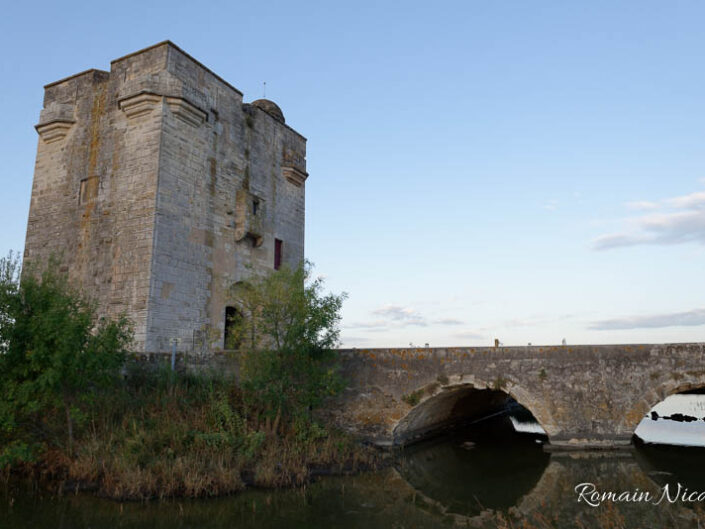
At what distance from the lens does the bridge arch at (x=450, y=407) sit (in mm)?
12289

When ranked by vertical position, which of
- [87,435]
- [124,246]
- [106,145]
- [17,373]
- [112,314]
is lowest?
[87,435]

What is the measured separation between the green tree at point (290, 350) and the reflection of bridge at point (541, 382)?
4.62 feet

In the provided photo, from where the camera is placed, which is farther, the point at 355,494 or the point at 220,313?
the point at 220,313

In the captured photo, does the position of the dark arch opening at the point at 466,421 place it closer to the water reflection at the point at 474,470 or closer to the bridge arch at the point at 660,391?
the water reflection at the point at 474,470

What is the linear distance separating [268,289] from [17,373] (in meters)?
5.19

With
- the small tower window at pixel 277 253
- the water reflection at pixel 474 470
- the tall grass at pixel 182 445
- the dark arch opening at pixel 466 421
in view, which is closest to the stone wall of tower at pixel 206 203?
the small tower window at pixel 277 253

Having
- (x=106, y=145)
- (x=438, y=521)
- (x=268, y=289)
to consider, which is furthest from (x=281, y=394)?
(x=106, y=145)

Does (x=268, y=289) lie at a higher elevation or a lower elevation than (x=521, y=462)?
higher

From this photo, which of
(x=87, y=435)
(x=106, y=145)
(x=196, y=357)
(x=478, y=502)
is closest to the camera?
(x=478, y=502)

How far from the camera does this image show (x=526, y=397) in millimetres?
12250

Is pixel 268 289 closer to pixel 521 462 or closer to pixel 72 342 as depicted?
pixel 72 342

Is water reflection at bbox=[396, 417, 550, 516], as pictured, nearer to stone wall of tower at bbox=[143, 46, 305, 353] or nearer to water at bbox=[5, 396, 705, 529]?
water at bbox=[5, 396, 705, 529]

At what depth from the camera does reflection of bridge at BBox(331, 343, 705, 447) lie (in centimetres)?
1179

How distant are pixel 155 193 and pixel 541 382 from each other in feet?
37.4
